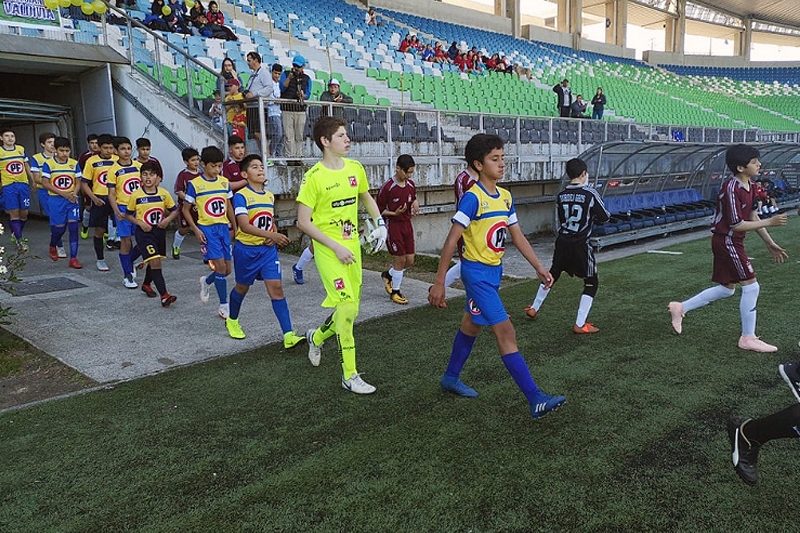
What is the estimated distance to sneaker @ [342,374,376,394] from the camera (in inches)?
170

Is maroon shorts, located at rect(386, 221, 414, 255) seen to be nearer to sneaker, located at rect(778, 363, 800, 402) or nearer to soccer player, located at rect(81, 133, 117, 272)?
soccer player, located at rect(81, 133, 117, 272)

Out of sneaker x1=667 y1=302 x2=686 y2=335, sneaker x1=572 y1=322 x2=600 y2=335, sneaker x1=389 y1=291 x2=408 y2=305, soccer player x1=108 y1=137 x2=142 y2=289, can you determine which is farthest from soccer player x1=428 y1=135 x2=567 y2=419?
soccer player x1=108 y1=137 x2=142 y2=289

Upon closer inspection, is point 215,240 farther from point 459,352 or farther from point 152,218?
point 459,352

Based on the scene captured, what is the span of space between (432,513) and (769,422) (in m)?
1.65

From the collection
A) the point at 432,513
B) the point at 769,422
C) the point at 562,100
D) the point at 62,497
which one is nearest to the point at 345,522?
the point at 432,513

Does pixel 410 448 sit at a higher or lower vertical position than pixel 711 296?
lower

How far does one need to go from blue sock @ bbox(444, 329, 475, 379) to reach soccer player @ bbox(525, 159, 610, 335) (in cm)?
206

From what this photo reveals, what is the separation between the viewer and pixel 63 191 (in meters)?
8.61

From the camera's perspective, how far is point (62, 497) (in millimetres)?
3062

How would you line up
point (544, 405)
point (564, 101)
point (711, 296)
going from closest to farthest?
point (544, 405) < point (711, 296) < point (564, 101)

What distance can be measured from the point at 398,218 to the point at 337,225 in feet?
10.2

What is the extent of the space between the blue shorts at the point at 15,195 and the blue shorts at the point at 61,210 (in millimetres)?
859

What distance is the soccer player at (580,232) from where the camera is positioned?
19.5ft

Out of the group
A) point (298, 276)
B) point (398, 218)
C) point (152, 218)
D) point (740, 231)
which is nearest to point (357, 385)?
point (398, 218)
